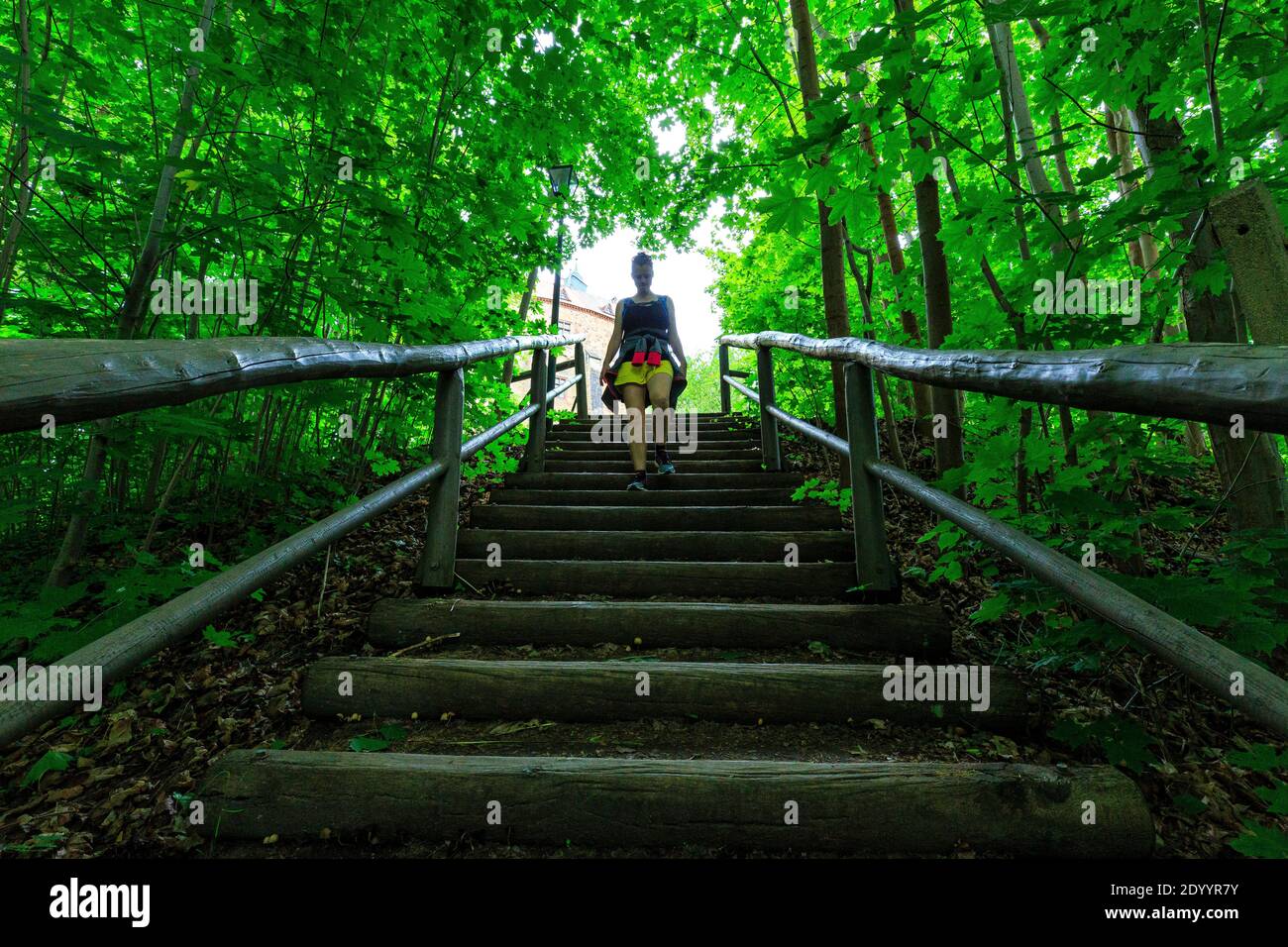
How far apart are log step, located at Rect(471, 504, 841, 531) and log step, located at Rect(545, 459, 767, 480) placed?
1063 mm

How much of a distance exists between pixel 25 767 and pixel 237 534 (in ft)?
4.68

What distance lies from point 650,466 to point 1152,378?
364 centimetres

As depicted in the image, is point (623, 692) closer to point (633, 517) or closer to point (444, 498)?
point (444, 498)

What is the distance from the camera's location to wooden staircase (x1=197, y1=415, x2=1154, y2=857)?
1.34m

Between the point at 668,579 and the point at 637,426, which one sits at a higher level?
the point at 637,426

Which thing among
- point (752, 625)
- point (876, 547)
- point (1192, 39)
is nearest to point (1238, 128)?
point (1192, 39)

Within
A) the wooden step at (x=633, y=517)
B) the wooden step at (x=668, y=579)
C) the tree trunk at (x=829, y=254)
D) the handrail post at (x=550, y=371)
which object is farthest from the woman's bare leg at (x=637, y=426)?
the wooden step at (x=668, y=579)

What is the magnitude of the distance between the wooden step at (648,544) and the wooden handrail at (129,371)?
138 cm

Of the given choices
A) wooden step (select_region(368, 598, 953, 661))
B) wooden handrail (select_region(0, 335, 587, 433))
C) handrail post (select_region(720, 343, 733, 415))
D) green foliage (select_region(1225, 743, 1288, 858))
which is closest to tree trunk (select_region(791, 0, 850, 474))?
wooden step (select_region(368, 598, 953, 661))

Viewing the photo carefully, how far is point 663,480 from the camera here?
400 cm

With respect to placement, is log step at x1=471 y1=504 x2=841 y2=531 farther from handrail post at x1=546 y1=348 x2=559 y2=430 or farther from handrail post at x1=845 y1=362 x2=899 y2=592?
handrail post at x1=546 y1=348 x2=559 y2=430

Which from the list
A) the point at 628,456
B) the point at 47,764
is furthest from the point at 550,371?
the point at 47,764

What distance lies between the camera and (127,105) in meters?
2.72

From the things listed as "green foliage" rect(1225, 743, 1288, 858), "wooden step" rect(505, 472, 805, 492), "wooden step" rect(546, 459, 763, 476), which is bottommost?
"green foliage" rect(1225, 743, 1288, 858)
